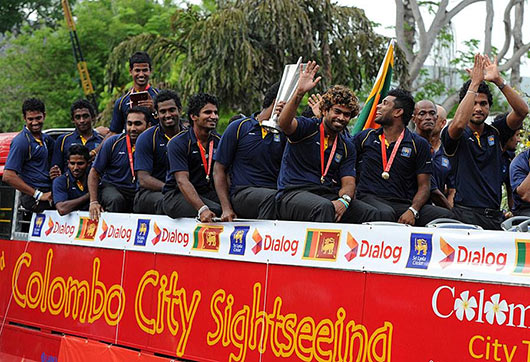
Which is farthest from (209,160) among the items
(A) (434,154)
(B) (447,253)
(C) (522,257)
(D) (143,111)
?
(C) (522,257)

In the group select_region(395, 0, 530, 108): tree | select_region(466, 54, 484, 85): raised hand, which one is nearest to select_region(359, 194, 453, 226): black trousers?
select_region(466, 54, 484, 85): raised hand

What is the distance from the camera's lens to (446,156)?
7449mm

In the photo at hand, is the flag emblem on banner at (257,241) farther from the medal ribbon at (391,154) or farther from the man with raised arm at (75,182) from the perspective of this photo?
the man with raised arm at (75,182)

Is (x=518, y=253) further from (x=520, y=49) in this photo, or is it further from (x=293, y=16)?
(x=520, y=49)

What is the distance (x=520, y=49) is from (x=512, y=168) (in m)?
19.5

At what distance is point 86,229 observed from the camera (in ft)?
28.1

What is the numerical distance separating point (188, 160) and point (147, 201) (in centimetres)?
72

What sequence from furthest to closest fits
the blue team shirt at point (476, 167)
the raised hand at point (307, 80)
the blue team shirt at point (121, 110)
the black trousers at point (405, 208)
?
1. the blue team shirt at point (121, 110)
2. the blue team shirt at point (476, 167)
3. the black trousers at point (405, 208)
4. the raised hand at point (307, 80)

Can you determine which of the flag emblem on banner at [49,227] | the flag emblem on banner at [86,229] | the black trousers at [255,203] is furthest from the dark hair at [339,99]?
the flag emblem on banner at [49,227]

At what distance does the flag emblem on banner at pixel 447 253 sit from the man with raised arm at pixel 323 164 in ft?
4.44

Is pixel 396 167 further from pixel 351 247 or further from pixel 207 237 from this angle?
pixel 207 237

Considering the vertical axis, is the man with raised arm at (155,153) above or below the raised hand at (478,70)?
below

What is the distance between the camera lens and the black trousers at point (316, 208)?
6.54 metres

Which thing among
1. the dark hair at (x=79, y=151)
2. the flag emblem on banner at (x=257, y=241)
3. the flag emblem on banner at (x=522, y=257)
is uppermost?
the dark hair at (x=79, y=151)
